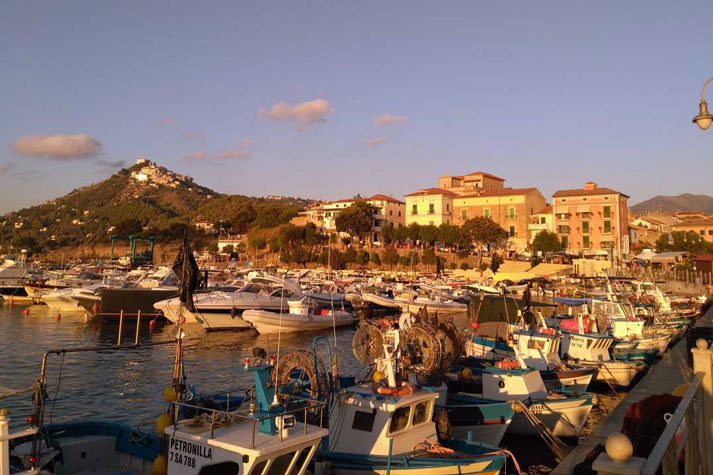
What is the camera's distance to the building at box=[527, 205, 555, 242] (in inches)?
3506

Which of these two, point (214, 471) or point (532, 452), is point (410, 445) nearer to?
point (214, 471)

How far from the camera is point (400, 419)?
11.3m

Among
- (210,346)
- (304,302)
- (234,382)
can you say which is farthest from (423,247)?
(234,382)

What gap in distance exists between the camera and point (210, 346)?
105ft

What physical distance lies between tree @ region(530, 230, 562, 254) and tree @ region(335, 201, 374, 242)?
29472mm

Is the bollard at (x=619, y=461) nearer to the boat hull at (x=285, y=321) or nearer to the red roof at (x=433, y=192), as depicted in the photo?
the boat hull at (x=285, y=321)

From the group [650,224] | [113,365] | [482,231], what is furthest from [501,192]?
[113,365]

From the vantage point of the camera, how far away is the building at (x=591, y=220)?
3238 inches

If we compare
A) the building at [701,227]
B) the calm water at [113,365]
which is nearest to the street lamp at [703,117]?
the calm water at [113,365]

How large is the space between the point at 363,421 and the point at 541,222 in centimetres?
8547

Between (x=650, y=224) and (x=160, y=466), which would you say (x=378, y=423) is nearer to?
(x=160, y=466)

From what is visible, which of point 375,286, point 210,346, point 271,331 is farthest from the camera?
point 375,286

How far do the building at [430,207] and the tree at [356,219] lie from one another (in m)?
8.95

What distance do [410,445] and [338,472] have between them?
65.5 inches
